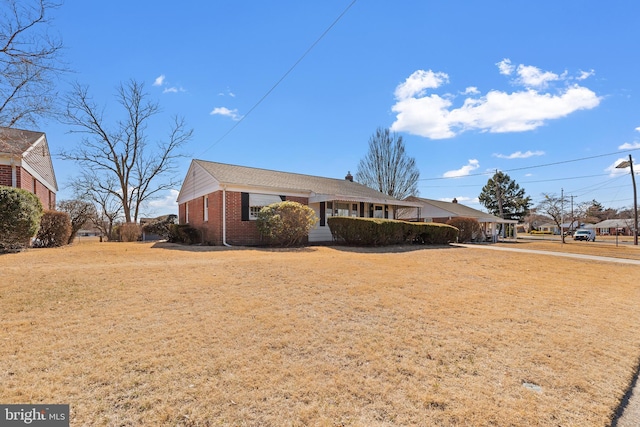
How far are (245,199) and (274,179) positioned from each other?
321cm

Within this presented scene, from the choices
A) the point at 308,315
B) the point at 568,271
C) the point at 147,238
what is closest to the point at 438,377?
the point at 308,315

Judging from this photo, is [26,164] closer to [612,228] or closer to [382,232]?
[382,232]

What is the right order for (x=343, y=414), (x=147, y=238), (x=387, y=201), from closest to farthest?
(x=343, y=414), (x=387, y=201), (x=147, y=238)

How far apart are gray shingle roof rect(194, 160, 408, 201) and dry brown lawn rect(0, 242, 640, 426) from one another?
28.9 ft

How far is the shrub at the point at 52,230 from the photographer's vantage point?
11.4 meters

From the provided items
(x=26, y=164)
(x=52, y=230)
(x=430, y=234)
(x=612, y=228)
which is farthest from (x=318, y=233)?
(x=612, y=228)

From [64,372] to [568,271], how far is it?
1282 centimetres

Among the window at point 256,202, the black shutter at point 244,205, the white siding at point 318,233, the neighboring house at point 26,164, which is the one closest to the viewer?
the neighboring house at point 26,164

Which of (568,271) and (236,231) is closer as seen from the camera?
(568,271)

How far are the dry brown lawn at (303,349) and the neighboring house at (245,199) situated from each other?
761 centimetres

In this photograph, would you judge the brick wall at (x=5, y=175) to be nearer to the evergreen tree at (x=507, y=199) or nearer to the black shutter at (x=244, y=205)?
the black shutter at (x=244, y=205)

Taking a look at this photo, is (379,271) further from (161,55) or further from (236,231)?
(161,55)

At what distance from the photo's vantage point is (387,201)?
19.8 m

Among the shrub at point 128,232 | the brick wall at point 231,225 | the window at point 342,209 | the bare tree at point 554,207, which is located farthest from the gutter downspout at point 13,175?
the bare tree at point 554,207
